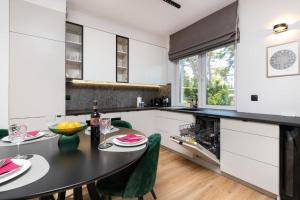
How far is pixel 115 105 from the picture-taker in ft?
11.3

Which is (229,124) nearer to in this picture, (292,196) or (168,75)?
(292,196)

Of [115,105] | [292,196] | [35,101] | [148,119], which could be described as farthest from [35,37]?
[292,196]

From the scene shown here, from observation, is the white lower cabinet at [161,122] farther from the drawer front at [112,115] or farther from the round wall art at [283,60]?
the round wall art at [283,60]

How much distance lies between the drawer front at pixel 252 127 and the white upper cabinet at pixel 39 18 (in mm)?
2581

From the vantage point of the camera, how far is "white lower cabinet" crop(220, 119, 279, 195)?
164 centimetres

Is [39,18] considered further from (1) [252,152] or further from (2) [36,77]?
(1) [252,152]

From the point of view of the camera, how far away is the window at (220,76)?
269 centimetres

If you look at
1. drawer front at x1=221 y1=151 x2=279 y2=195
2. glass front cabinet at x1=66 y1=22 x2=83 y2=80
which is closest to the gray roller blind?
drawer front at x1=221 y1=151 x2=279 y2=195

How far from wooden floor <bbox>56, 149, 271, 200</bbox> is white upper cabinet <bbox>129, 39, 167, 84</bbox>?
5.99ft

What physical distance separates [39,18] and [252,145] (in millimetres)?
3120

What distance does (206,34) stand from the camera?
2.87 metres

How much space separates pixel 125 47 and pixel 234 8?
79.3 inches

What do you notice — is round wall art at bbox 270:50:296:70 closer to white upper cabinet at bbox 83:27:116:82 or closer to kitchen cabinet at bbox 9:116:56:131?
white upper cabinet at bbox 83:27:116:82

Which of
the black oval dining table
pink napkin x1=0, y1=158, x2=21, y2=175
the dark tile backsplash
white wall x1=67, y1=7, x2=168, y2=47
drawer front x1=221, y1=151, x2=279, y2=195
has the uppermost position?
white wall x1=67, y1=7, x2=168, y2=47
